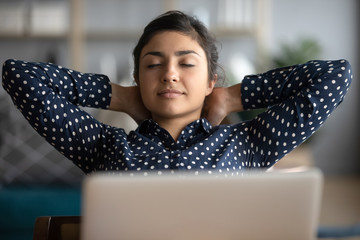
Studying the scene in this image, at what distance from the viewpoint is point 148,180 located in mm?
775

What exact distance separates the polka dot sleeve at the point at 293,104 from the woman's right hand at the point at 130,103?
0.30m

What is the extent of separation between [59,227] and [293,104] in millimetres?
632

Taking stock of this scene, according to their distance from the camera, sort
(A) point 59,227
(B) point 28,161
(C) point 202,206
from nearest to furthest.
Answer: (C) point 202,206 < (A) point 59,227 < (B) point 28,161

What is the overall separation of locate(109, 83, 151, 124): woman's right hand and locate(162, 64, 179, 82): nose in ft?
0.57

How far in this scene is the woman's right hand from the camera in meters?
1.46

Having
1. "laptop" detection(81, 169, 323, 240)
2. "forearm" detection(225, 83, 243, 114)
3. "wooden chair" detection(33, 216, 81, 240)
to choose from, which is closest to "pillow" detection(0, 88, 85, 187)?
"forearm" detection(225, 83, 243, 114)

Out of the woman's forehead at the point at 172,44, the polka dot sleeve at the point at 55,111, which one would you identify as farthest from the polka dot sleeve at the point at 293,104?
the polka dot sleeve at the point at 55,111

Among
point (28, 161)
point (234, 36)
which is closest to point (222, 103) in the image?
point (28, 161)

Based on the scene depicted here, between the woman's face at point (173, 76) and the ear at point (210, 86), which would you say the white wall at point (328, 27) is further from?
the woman's face at point (173, 76)

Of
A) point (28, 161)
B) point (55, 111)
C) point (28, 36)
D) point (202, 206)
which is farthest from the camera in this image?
point (28, 36)

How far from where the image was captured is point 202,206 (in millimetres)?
802

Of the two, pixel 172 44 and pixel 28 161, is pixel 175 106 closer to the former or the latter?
pixel 172 44

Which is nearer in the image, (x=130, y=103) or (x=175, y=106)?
(x=175, y=106)

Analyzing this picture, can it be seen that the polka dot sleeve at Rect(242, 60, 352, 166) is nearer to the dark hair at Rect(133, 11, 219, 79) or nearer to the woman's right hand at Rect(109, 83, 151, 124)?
the dark hair at Rect(133, 11, 219, 79)
